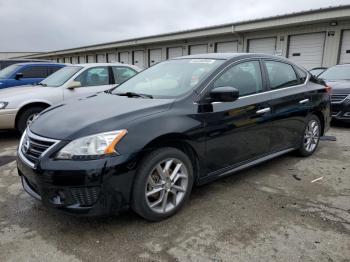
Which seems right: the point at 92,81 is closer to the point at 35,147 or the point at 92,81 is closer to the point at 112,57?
the point at 35,147

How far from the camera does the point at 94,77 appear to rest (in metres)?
6.97

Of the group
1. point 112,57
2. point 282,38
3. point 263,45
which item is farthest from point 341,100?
point 112,57

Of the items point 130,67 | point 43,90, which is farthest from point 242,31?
point 43,90

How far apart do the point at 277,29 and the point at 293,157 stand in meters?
12.2

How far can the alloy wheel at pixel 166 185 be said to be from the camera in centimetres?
282

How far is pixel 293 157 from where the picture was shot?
4.90 meters

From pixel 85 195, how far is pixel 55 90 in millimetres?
4532

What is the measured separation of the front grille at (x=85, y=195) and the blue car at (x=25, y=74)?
23.3 feet

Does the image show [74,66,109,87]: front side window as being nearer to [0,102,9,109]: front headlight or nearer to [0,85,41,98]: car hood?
[0,85,41,98]: car hood

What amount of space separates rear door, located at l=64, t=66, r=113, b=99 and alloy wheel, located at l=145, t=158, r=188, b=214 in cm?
419

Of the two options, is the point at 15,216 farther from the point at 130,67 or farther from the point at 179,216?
the point at 130,67

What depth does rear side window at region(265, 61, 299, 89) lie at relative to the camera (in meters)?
4.05

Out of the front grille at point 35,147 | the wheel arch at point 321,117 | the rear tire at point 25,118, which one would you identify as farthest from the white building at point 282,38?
the front grille at point 35,147

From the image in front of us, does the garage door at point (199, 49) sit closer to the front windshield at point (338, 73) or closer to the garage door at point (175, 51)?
the garage door at point (175, 51)
